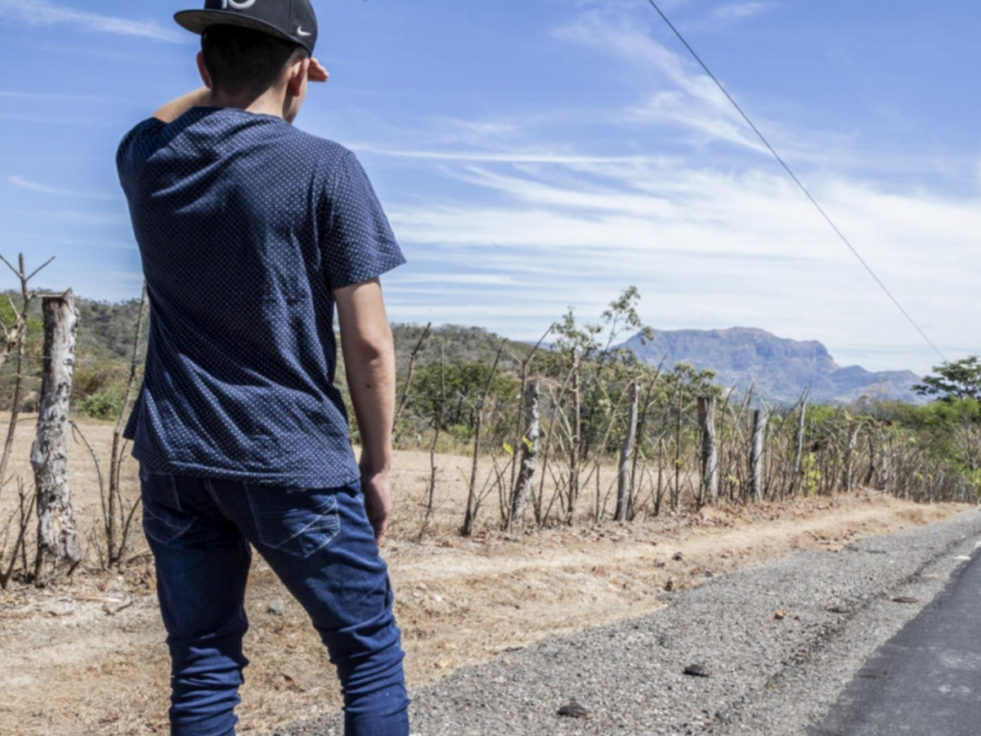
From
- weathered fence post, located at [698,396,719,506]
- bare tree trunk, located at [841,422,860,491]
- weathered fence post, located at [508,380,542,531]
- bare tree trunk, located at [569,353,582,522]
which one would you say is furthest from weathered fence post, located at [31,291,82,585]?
bare tree trunk, located at [841,422,860,491]

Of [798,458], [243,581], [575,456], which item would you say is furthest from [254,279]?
[798,458]

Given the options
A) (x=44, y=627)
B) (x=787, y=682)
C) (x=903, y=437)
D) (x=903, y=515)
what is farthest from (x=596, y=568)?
(x=903, y=437)

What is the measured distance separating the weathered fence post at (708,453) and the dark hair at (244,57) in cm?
1134

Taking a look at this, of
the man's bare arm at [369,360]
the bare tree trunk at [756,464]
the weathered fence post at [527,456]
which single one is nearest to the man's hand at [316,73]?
the man's bare arm at [369,360]

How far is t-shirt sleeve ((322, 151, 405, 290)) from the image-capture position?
2.07m

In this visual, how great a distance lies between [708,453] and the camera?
13.1 meters

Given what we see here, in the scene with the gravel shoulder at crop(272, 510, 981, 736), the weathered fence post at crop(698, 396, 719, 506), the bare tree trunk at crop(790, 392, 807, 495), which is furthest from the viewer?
the bare tree trunk at crop(790, 392, 807, 495)

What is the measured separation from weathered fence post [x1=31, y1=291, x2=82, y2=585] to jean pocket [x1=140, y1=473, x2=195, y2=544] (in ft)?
12.9

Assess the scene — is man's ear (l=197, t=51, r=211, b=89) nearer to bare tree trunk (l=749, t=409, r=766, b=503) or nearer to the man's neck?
the man's neck

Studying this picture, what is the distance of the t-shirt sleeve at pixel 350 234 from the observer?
207 cm

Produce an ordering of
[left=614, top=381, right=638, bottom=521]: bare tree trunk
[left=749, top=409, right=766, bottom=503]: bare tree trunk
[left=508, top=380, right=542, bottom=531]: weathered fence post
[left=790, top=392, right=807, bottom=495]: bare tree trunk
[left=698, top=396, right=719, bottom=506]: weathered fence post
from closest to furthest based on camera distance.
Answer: [left=508, top=380, right=542, bottom=531]: weathered fence post
[left=614, top=381, right=638, bottom=521]: bare tree trunk
[left=698, top=396, right=719, bottom=506]: weathered fence post
[left=749, top=409, right=766, bottom=503]: bare tree trunk
[left=790, top=392, right=807, bottom=495]: bare tree trunk

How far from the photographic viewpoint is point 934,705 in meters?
4.34

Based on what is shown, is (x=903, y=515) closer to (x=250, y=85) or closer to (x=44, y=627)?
(x=44, y=627)

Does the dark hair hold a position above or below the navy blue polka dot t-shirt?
above
